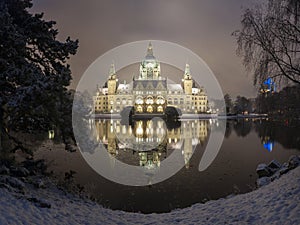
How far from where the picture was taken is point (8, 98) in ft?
21.7

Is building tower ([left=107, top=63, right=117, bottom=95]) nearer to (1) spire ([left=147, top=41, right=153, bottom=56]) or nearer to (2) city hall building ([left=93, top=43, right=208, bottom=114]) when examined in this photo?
(2) city hall building ([left=93, top=43, right=208, bottom=114])

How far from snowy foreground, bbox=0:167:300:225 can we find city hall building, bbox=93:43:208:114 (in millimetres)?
90675

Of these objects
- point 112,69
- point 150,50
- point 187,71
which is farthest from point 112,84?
point 187,71

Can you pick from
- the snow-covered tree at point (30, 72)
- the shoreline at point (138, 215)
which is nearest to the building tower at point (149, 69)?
the snow-covered tree at point (30, 72)

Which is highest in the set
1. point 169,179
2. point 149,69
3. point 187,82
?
point 149,69

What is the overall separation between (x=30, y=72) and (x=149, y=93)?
4116 inches

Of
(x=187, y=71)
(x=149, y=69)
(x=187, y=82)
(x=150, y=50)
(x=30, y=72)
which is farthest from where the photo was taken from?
(x=150, y=50)

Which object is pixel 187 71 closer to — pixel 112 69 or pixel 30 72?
pixel 112 69

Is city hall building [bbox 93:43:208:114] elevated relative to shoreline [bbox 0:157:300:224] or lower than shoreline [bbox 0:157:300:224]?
elevated

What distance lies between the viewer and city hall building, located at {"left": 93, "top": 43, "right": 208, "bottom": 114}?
10931 centimetres

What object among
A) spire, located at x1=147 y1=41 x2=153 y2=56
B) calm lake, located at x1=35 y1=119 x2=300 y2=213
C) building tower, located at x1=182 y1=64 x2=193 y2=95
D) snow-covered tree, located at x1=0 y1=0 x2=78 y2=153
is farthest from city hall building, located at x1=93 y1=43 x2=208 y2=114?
snow-covered tree, located at x1=0 y1=0 x2=78 y2=153

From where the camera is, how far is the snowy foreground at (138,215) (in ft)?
17.1

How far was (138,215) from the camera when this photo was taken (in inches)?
281

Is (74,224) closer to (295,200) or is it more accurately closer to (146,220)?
(146,220)
